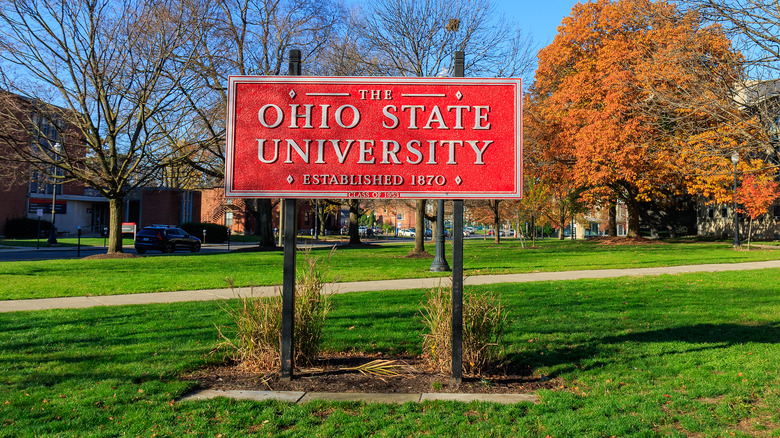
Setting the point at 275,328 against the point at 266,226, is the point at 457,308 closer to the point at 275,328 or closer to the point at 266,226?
the point at 275,328

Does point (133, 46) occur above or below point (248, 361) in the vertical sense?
above

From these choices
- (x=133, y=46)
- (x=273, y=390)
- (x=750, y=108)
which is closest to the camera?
(x=273, y=390)

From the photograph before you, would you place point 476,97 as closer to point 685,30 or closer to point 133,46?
point 685,30

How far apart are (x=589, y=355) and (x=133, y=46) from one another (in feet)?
64.4

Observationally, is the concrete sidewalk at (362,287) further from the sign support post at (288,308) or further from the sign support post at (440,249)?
the sign support post at (440,249)

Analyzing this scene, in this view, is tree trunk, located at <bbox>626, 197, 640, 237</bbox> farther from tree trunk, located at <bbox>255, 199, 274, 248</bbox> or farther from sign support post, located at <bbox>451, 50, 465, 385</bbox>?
sign support post, located at <bbox>451, 50, 465, 385</bbox>

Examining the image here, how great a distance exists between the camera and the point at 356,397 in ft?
15.6

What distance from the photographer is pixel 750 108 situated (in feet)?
21.4

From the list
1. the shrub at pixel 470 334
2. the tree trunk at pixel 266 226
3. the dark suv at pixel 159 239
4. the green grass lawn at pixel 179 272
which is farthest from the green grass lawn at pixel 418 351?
the tree trunk at pixel 266 226

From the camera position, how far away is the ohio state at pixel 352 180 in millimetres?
5324

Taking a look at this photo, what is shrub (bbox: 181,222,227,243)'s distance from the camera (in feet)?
149

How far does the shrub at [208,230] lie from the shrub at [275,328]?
42.0 m

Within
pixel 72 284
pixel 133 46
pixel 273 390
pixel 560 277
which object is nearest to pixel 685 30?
pixel 273 390

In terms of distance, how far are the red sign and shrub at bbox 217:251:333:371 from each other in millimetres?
1110
